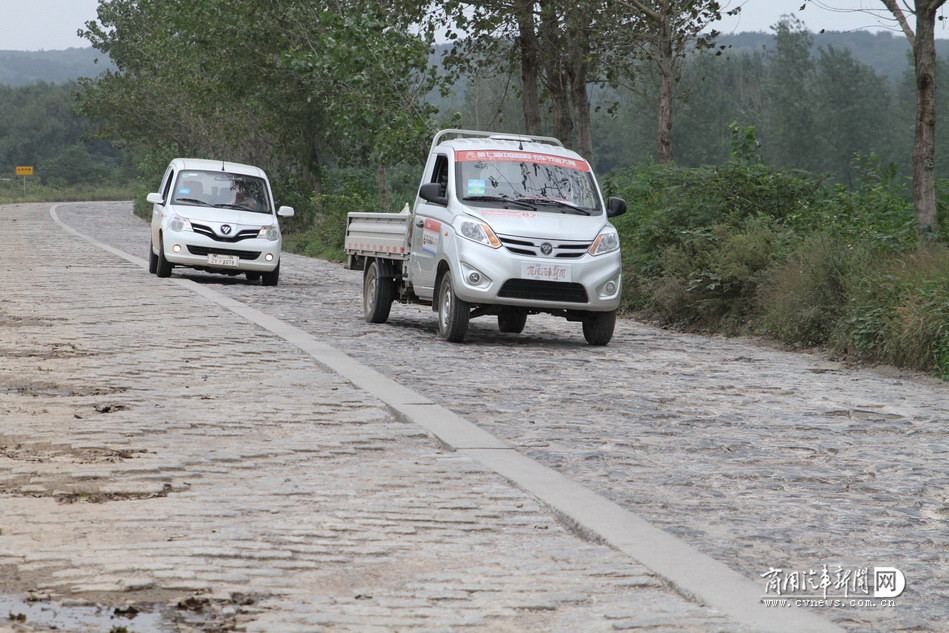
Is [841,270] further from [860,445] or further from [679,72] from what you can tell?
[679,72]

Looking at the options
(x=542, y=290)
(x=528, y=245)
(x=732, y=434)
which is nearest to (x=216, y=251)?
(x=528, y=245)

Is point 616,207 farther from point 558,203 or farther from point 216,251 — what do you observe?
point 216,251

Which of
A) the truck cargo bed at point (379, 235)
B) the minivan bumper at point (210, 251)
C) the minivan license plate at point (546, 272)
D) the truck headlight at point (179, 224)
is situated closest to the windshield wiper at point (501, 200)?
the minivan license plate at point (546, 272)

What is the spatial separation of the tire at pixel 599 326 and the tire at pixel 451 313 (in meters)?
1.43

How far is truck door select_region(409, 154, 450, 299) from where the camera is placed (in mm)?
14055

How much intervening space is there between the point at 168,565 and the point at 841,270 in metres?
11.0

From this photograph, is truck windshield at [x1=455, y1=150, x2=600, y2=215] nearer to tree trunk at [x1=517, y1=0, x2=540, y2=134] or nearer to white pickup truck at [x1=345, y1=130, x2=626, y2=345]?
white pickup truck at [x1=345, y1=130, x2=626, y2=345]

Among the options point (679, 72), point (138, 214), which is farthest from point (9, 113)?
point (679, 72)

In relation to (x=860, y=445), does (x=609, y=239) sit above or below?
above

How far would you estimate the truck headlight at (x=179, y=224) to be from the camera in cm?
2202

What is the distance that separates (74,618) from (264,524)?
4.63 ft

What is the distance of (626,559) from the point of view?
5156 millimetres

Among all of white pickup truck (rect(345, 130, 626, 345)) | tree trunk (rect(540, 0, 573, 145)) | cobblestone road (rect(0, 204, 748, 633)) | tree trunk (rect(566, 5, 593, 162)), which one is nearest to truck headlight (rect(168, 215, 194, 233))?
white pickup truck (rect(345, 130, 626, 345))

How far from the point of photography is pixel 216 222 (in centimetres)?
2216
